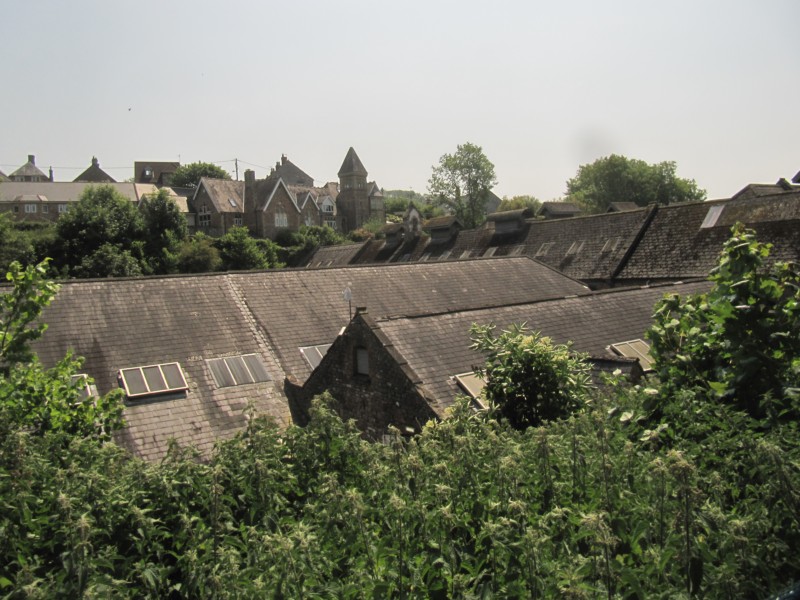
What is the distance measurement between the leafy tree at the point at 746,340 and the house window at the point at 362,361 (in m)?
7.63

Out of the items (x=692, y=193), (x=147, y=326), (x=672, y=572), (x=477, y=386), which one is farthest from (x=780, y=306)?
(x=692, y=193)

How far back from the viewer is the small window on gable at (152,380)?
15.4 meters

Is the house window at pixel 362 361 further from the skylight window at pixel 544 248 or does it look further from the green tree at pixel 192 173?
the green tree at pixel 192 173

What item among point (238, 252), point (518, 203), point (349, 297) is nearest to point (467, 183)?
point (518, 203)

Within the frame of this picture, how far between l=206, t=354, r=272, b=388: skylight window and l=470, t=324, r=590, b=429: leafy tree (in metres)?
8.06

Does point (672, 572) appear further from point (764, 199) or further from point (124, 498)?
point (764, 199)

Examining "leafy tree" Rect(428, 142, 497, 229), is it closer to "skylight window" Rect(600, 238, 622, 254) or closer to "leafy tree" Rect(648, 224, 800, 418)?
"skylight window" Rect(600, 238, 622, 254)

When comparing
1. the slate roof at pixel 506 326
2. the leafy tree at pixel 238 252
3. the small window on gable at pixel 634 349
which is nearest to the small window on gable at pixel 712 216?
the slate roof at pixel 506 326

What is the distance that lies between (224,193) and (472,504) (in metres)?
77.0

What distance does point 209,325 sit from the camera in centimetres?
1847

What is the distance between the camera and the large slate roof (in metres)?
15.3

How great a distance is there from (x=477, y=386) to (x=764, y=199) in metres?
25.5

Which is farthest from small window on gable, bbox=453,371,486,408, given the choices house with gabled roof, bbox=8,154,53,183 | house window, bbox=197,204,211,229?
house with gabled roof, bbox=8,154,53,183

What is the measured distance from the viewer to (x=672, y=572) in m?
3.71
